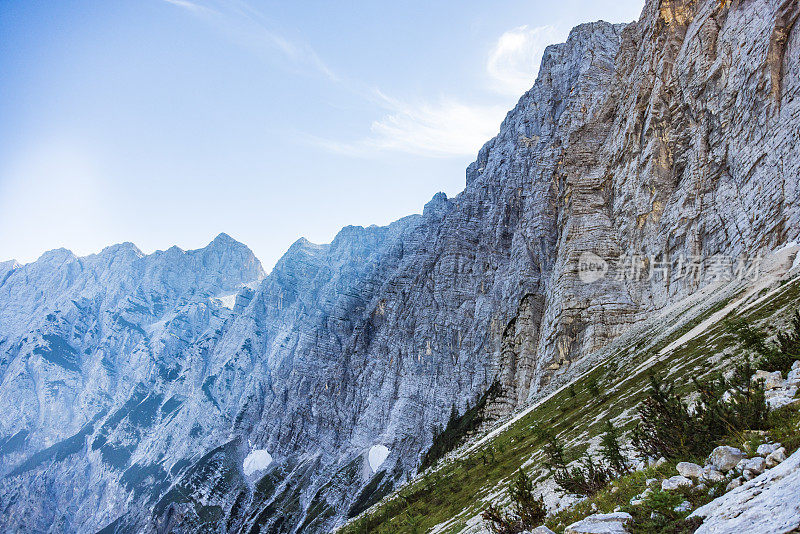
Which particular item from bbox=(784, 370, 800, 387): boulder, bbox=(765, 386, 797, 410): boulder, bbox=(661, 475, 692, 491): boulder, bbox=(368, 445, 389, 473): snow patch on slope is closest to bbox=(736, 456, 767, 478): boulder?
bbox=(661, 475, 692, 491): boulder

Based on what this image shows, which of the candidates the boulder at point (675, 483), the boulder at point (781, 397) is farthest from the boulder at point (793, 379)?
the boulder at point (675, 483)

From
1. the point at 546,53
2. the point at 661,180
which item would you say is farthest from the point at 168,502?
the point at 546,53

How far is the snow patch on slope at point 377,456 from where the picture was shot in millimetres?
130875

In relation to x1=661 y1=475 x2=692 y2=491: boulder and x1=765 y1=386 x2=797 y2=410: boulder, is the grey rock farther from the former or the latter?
x1=765 y1=386 x2=797 y2=410: boulder

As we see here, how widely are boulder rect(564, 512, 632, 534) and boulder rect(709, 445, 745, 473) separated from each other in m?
2.10

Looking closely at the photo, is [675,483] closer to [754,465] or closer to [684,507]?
[684,507]

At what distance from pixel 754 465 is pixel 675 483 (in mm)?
1790

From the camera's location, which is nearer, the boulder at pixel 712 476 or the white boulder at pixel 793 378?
the boulder at pixel 712 476

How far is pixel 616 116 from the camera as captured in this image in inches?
3792

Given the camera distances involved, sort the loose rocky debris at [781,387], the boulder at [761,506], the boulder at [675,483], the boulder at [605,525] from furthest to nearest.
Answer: the loose rocky debris at [781,387]
the boulder at [675,483]
the boulder at [605,525]
the boulder at [761,506]

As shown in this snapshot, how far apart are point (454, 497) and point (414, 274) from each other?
127 meters

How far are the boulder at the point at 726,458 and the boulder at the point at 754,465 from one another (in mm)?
492

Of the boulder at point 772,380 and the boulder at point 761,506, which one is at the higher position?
the boulder at point 761,506

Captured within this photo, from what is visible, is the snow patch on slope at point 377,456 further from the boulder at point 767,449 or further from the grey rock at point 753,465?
the grey rock at point 753,465
